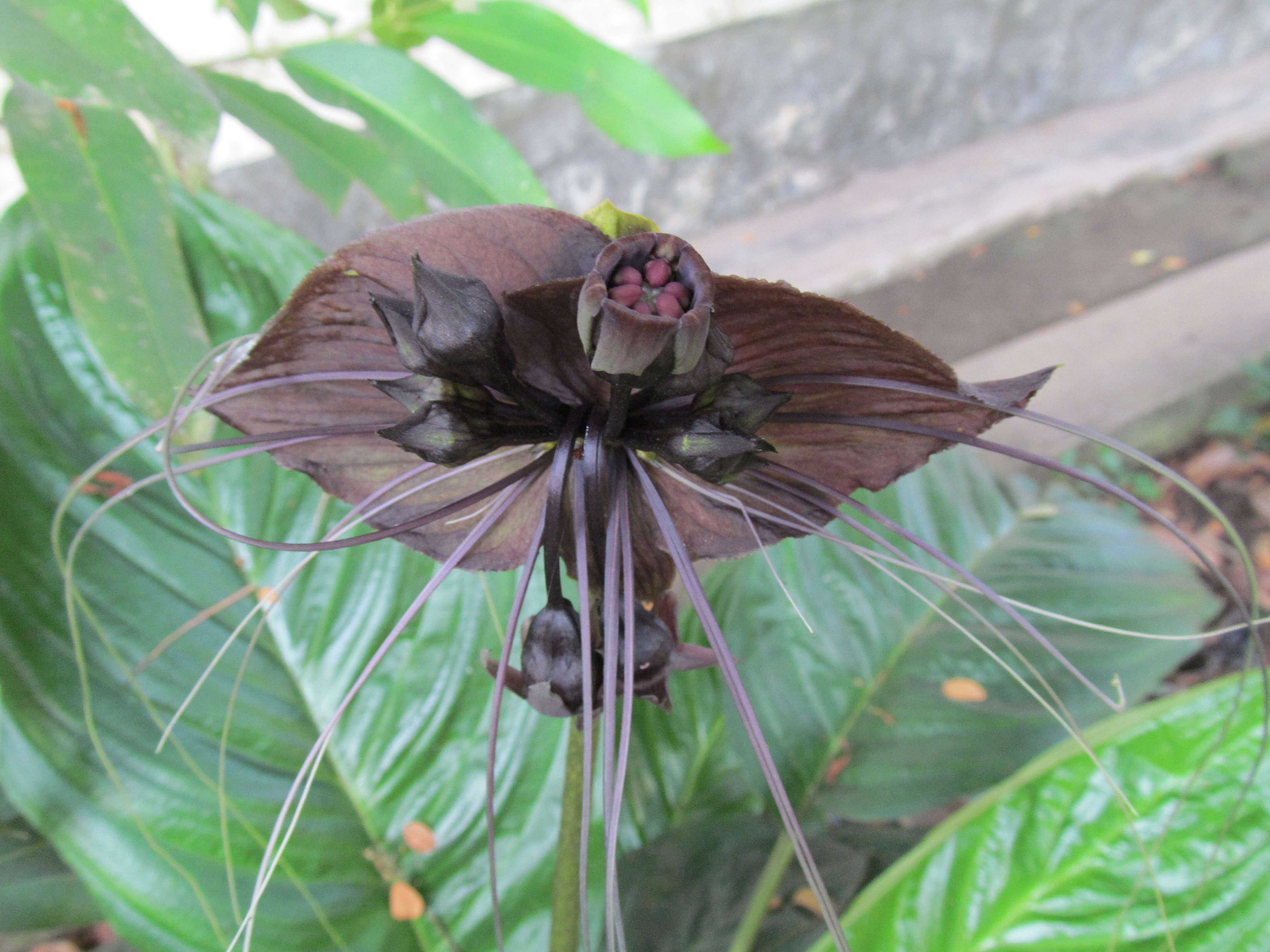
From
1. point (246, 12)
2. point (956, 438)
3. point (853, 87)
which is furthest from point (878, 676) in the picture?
point (853, 87)

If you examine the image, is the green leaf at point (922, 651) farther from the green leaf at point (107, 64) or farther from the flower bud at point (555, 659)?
the green leaf at point (107, 64)

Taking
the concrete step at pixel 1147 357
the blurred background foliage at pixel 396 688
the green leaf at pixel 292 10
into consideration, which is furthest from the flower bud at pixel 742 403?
the concrete step at pixel 1147 357

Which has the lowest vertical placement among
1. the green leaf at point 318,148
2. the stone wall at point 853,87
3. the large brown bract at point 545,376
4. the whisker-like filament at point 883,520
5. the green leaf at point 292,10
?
the whisker-like filament at point 883,520

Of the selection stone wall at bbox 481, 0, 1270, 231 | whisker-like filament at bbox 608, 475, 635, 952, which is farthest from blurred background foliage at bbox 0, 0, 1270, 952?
stone wall at bbox 481, 0, 1270, 231

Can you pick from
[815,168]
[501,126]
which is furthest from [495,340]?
[815,168]

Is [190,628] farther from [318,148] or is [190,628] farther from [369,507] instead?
[318,148]

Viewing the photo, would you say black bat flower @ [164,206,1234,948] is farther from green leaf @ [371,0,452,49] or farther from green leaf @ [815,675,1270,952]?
green leaf @ [371,0,452,49]
